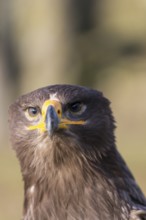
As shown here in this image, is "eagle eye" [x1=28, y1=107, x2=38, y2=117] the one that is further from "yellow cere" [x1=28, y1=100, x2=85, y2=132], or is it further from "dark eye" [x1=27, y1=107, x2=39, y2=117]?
"yellow cere" [x1=28, y1=100, x2=85, y2=132]

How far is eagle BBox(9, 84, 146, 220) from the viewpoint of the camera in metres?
6.99

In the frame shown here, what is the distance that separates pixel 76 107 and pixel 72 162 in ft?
1.07

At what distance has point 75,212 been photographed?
698cm

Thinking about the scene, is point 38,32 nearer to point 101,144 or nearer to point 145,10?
point 145,10

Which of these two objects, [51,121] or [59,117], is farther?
[59,117]

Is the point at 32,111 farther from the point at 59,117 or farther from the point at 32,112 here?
the point at 59,117

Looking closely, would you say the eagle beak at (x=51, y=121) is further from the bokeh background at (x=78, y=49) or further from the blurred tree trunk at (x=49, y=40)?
the blurred tree trunk at (x=49, y=40)

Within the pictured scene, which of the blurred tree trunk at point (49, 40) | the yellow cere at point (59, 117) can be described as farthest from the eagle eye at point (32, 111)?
the blurred tree trunk at point (49, 40)

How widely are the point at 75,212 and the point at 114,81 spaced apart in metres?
16.0

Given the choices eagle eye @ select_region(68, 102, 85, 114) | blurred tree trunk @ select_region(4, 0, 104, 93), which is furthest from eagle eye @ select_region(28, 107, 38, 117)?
blurred tree trunk @ select_region(4, 0, 104, 93)

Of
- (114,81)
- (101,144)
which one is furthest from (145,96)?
(101,144)

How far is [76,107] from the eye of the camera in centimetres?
709

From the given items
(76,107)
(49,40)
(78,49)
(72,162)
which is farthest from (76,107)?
(78,49)

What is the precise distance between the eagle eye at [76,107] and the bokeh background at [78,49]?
12.8m
